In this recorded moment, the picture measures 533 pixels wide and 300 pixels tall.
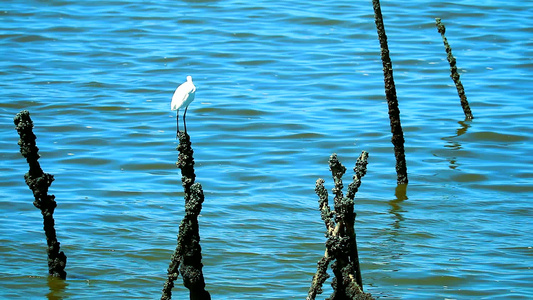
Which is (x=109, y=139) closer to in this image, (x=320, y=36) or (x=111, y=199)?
(x=111, y=199)

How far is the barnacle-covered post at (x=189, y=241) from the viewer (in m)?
6.50

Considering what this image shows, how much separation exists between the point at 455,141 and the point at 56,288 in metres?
9.00

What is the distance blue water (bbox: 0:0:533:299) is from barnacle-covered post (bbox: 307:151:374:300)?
2299 millimetres

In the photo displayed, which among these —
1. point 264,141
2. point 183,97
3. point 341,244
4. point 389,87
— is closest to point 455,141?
point 264,141

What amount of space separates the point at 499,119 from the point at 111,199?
8.47m

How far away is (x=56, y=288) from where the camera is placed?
8.59 m

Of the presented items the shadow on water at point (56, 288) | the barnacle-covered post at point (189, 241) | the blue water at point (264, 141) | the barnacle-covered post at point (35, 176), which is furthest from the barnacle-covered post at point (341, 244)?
the shadow on water at point (56, 288)

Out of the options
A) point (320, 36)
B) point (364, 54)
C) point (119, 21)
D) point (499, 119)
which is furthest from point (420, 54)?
point (119, 21)

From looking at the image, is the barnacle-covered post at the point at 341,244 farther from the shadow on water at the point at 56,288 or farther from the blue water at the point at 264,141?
the shadow on water at the point at 56,288

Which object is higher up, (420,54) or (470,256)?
(420,54)

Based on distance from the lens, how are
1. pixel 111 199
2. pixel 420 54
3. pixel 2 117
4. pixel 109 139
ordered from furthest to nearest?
1. pixel 420 54
2. pixel 2 117
3. pixel 109 139
4. pixel 111 199

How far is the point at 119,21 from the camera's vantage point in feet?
82.2

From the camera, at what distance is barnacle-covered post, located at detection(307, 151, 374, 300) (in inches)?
249

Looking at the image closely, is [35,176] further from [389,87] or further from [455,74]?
[455,74]
